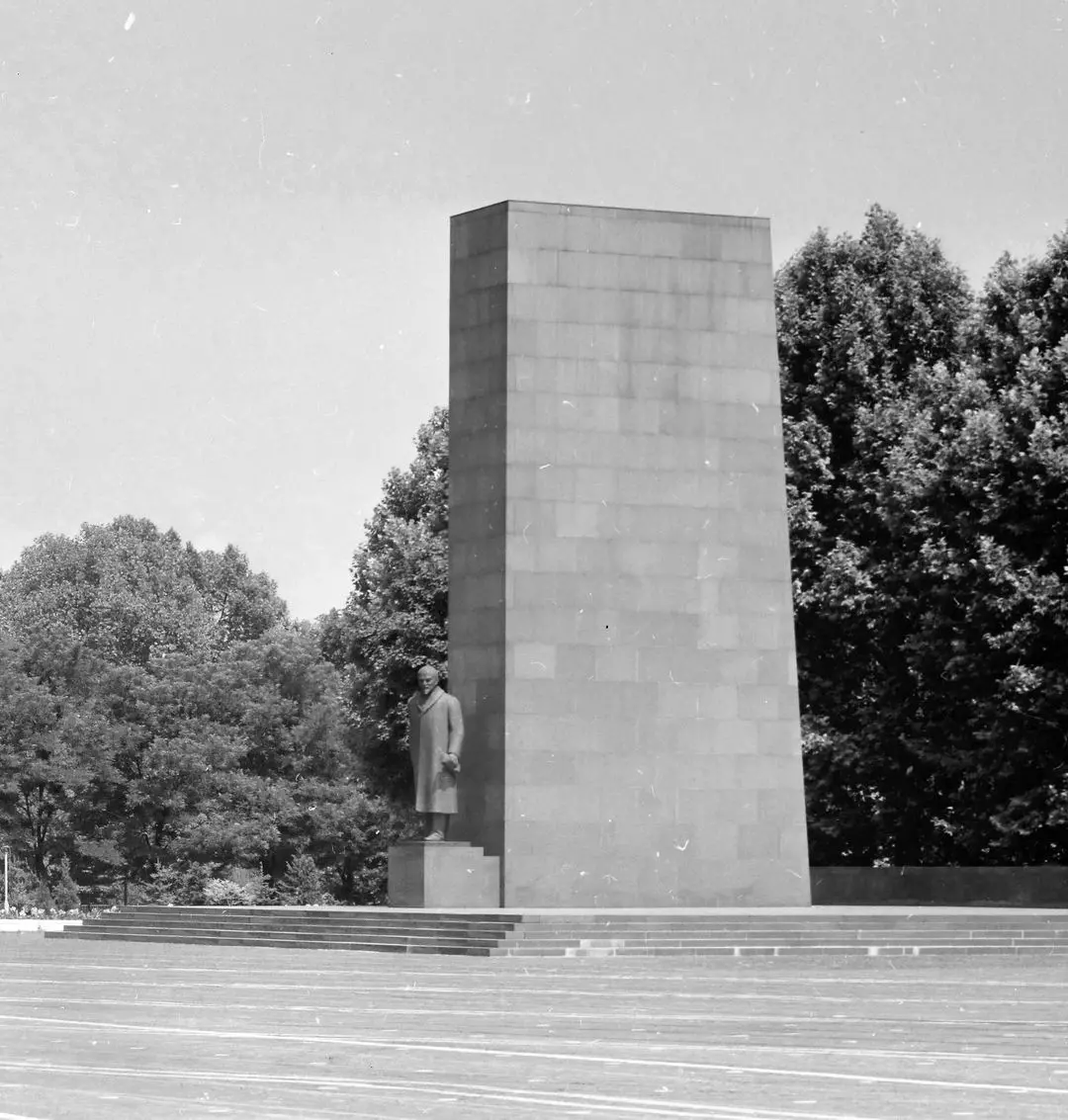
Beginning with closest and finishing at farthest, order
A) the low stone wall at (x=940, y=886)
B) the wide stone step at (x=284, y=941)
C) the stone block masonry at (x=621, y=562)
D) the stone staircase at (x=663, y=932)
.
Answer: the stone staircase at (x=663, y=932), the wide stone step at (x=284, y=941), the stone block masonry at (x=621, y=562), the low stone wall at (x=940, y=886)

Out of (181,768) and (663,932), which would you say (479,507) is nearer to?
(663,932)

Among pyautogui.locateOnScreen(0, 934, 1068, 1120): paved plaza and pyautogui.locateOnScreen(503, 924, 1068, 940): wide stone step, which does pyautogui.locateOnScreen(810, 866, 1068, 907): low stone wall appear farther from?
pyautogui.locateOnScreen(0, 934, 1068, 1120): paved plaza

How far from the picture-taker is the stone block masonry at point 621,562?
2973 cm

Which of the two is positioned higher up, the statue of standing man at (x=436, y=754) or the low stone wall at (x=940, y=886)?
the statue of standing man at (x=436, y=754)

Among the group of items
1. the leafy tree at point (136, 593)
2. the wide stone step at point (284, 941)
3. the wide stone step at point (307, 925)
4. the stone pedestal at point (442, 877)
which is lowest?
the wide stone step at point (284, 941)

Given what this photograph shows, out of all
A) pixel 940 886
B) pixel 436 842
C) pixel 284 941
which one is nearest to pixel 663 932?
pixel 284 941

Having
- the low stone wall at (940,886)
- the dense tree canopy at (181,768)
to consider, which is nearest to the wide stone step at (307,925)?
the low stone wall at (940,886)

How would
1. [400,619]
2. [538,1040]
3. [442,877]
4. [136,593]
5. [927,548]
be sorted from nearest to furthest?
[538,1040] → [442,877] → [927,548] → [400,619] → [136,593]

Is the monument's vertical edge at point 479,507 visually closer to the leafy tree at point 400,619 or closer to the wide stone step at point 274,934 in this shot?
the wide stone step at point 274,934

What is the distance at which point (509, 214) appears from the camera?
30.9 meters

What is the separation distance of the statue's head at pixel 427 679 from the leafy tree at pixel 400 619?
13.8m

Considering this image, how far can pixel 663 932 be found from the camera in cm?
2423

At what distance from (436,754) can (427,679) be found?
103 centimetres

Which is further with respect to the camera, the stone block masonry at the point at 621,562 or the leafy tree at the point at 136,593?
the leafy tree at the point at 136,593
